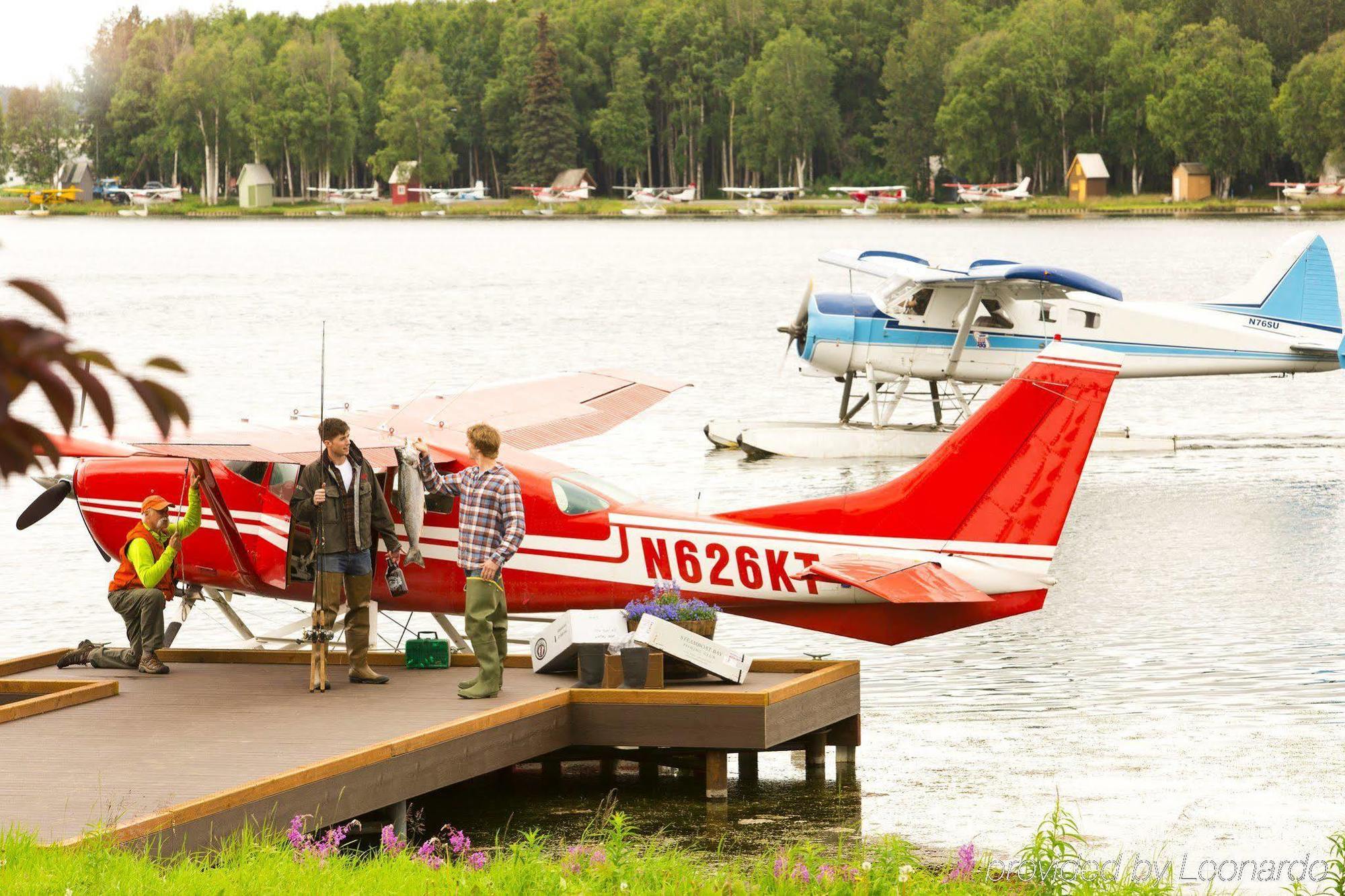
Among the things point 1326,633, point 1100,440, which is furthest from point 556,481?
point 1100,440

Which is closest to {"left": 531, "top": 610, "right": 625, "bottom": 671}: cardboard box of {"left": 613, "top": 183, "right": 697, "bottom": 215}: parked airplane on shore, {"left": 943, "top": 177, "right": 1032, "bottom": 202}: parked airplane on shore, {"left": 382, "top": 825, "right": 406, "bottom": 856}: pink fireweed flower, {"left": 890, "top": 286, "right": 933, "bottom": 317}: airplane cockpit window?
{"left": 382, "top": 825, "right": 406, "bottom": 856}: pink fireweed flower

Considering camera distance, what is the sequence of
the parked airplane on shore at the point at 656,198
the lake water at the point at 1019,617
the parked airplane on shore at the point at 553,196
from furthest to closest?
the parked airplane on shore at the point at 553,196 → the parked airplane on shore at the point at 656,198 → the lake water at the point at 1019,617

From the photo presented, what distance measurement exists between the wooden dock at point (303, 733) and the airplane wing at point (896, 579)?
500 mm

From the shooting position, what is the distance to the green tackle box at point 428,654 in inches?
354

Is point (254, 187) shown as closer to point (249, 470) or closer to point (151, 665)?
point (249, 470)

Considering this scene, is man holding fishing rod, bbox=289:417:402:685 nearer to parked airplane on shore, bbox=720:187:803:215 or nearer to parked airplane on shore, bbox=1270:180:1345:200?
parked airplane on shore, bbox=1270:180:1345:200

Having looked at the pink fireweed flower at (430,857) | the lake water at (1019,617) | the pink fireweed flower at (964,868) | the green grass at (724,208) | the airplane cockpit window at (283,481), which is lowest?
the lake water at (1019,617)

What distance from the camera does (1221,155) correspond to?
10806 centimetres

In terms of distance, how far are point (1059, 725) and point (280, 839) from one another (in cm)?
541

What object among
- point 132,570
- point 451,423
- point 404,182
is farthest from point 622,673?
point 404,182

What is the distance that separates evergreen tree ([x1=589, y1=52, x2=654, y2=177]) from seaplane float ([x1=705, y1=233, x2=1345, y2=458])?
381 ft

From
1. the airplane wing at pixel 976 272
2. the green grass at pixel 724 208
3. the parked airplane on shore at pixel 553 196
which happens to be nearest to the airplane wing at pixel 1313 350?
the airplane wing at pixel 976 272

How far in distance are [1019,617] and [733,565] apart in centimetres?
573

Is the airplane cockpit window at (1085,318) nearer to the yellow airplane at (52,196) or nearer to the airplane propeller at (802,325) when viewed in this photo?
the airplane propeller at (802,325)
